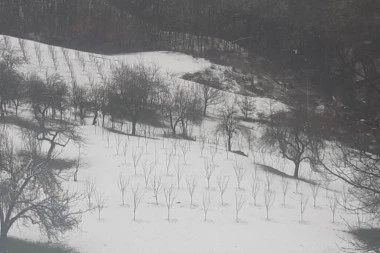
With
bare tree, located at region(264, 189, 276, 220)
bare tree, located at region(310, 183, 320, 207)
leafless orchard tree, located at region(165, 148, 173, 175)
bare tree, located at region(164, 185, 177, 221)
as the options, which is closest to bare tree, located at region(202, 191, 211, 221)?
bare tree, located at region(164, 185, 177, 221)

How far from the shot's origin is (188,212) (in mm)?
19188

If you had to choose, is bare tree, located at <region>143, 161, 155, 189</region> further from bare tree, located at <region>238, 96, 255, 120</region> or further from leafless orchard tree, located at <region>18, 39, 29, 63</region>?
leafless orchard tree, located at <region>18, 39, 29, 63</region>

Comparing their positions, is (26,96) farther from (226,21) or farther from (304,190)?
(226,21)

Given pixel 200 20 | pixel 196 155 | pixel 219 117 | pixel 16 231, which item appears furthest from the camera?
pixel 200 20

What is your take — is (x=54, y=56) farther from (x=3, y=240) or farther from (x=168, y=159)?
(x=3, y=240)

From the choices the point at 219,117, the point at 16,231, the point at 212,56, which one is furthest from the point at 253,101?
the point at 16,231

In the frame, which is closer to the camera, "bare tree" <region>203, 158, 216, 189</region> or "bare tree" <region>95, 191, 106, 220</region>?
"bare tree" <region>95, 191, 106, 220</region>

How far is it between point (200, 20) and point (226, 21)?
22.1ft

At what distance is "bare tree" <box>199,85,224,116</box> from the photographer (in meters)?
55.6

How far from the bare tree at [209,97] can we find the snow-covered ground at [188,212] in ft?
74.8

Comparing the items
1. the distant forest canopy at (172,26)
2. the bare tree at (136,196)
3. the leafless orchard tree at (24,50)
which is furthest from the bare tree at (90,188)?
the distant forest canopy at (172,26)

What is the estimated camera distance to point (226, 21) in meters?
96.4

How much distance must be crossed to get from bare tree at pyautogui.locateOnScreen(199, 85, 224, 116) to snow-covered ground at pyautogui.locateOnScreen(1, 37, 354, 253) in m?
22.8

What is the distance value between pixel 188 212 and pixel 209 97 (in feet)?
125
